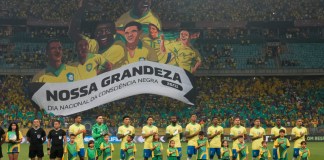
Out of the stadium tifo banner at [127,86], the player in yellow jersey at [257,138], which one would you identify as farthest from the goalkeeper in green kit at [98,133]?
the stadium tifo banner at [127,86]

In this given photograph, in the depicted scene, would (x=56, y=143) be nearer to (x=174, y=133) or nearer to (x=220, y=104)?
(x=174, y=133)

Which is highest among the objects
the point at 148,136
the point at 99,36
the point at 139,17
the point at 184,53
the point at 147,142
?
the point at 139,17

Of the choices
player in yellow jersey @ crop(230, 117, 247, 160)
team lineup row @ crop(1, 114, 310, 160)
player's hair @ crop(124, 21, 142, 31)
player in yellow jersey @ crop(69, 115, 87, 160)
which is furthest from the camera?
player's hair @ crop(124, 21, 142, 31)

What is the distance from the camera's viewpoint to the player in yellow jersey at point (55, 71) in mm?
45500

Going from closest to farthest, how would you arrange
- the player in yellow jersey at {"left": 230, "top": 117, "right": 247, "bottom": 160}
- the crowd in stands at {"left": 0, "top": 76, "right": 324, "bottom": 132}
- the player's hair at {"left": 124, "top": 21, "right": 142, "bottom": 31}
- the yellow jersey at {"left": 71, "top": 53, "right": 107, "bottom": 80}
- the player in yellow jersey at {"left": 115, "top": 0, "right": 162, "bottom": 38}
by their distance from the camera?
the player in yellow jersey at {"left": 230, "top": 117, "right": 247, "bottom": 160}
the yellow jersey at {"left": 71, "top": 53, "right": 107, "bottom": 80}
the player's hair at {"left": 124, "top": 21, "right": 142, "bottom": 31}
the player in yellow jersey at {"left": 115, "top": 0, "right": 162, "bottom": 38}
the crowd in stands at {"left": 0, "top": 76, "right": 324, "bottom": 132}

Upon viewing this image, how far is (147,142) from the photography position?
24.6 m

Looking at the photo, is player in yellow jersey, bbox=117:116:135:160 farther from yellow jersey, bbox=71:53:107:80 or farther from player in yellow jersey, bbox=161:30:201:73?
player in yellow jersey, bbox=161:30:201:73

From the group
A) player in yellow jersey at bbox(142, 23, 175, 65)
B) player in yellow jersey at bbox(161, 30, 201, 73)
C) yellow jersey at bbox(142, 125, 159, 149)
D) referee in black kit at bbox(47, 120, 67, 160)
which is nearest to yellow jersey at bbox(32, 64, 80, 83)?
player in yellow jersey at bbox(142, 23, 175, 65)

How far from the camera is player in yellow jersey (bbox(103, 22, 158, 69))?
46.3m

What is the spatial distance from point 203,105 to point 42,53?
15.7 metres

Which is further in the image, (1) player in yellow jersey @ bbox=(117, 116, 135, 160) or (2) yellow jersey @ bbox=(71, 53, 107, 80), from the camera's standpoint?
(2) yellow jersey @ bbox=(71, 53, 107, 80)

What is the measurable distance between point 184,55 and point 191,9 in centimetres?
1481

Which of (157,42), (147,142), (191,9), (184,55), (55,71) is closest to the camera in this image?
(147,142)

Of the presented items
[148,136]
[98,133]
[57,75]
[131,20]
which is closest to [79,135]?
[98,133]
